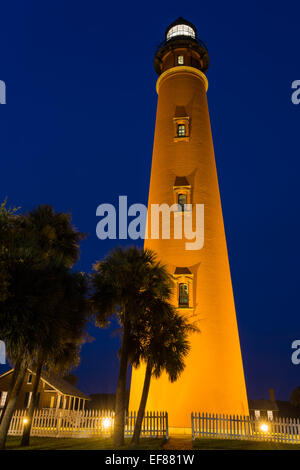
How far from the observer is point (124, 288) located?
15.6 m

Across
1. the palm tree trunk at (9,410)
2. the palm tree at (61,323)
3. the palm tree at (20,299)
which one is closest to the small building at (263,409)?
the palm tree at (61,323)

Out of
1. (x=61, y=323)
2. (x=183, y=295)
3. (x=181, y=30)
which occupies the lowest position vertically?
(x=61, y=323)

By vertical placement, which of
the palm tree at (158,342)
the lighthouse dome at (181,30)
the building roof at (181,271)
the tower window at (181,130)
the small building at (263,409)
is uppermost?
the lighthouse dome at (181,30)

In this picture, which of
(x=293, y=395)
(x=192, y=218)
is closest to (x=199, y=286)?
(x=192, y=218)

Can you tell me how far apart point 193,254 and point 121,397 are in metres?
9.46

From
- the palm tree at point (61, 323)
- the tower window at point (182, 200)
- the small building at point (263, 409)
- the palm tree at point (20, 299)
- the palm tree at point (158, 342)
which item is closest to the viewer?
the palm tree at point (20, 299)

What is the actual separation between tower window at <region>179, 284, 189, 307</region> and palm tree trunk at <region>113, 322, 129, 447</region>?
20.1 feet

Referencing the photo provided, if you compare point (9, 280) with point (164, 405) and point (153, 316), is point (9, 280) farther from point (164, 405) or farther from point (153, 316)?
point (164, 405)

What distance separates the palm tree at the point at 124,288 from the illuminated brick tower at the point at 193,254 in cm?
504

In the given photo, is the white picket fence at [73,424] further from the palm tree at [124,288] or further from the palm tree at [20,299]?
the palm tree at [20,299]

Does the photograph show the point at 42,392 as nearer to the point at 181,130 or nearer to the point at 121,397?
the point at 121,397

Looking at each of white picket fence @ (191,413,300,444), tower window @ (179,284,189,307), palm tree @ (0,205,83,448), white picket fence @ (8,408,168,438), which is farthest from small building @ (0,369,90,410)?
palm tree @ (0,205,83,448)

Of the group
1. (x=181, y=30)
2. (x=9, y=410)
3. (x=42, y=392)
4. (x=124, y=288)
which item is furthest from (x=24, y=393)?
(x=181, y=30)

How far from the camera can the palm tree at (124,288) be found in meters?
15.5
